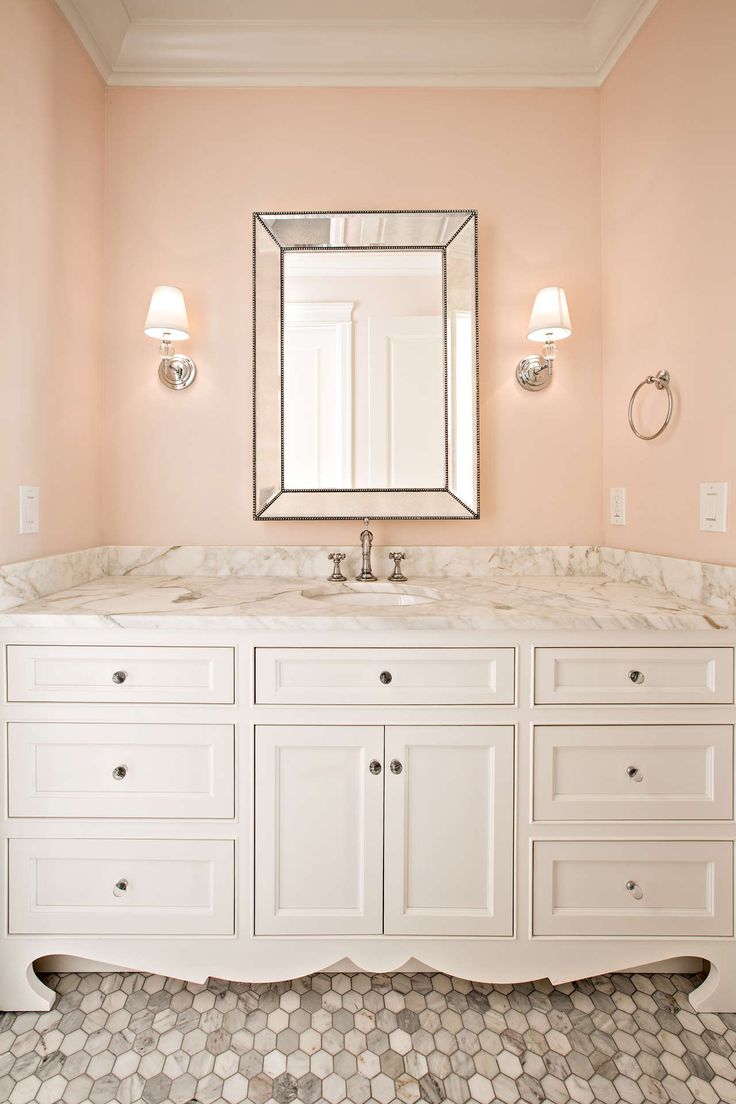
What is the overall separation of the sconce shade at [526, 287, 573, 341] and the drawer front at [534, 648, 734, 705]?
104 centimetres

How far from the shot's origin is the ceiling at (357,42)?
1.82m

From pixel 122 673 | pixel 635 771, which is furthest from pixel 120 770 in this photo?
pixel 635 771

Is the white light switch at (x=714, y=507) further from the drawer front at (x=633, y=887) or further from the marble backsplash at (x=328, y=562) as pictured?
the drawer front at (x=633, y=887)

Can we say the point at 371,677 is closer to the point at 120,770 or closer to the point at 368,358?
the point at 120,770

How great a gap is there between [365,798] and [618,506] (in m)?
1.23

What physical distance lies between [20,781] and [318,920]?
790 mm

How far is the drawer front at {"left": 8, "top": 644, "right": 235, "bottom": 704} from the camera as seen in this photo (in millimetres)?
1395

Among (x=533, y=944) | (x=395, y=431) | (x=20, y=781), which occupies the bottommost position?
(x=533, y=944)

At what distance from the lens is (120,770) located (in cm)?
140

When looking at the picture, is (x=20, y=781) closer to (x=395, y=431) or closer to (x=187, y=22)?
(x=395, y=431)

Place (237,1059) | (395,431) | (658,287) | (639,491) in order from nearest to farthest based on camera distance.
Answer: (237,1059) → (658,287) → (639,491) → (395,431)

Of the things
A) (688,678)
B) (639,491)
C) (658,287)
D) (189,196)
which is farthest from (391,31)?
(688,678)

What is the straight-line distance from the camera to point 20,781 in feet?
4.60

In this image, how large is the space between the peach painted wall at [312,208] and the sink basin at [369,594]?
22 cm
